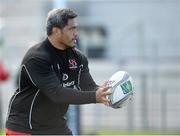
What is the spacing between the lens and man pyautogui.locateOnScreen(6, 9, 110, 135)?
6.71 metres

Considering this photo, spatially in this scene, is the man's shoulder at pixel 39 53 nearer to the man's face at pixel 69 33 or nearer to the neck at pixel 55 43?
the neck at pixel 55 43

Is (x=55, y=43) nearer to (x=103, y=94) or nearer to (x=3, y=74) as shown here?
(x=103, y=94)

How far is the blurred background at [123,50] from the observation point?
740 inches

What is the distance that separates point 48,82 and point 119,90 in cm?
64

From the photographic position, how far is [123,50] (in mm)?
20641

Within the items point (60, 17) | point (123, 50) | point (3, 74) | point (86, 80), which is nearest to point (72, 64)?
point (86, 80)

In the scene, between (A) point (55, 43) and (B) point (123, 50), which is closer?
(A) point (55, 43)

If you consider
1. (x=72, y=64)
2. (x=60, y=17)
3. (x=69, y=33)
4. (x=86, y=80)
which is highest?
(x=60, y=17)


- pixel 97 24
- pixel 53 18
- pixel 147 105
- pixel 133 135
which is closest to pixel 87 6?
pixel 97 24

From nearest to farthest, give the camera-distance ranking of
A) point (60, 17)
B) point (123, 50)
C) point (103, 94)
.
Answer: point (103, 94)
point (60, 17)
point (123, 50)

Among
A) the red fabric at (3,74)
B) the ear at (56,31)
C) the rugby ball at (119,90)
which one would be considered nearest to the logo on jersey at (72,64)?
the ear at (56,31)

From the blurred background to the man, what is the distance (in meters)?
Answer: 9.77

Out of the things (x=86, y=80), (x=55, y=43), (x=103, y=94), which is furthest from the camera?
(x=86, y=80)

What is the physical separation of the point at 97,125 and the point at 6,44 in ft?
12.9
